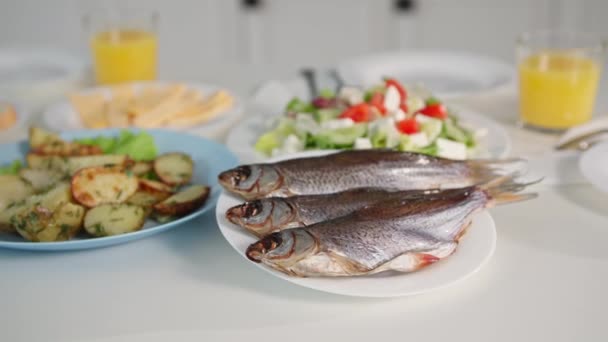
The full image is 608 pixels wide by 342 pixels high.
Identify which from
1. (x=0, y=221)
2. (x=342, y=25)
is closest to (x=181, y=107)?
(x=0, y=221)

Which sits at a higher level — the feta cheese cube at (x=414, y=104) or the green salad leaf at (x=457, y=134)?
the feta cheese cube at (x=414, y=104)

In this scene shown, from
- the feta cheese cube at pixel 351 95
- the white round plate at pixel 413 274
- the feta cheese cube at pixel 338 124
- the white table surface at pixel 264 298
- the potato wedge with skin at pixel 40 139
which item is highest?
the feta cheese cube at pixel 351 95

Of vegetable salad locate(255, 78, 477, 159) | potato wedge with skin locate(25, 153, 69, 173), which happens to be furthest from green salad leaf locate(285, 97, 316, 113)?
potato wedge with skin locate(25, 153, 69, 173)

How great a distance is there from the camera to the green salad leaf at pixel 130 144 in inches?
62.2

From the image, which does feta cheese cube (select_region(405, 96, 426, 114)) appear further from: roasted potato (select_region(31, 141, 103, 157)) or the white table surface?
roasted potato (select_region(31, 141, 103, 157))

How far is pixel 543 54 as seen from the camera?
1860mm

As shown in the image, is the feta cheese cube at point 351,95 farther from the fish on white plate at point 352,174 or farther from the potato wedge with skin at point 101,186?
the potato wedge with skin at point 101,186

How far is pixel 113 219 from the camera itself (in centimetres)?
123

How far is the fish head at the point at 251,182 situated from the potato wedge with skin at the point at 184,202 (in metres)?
0.09

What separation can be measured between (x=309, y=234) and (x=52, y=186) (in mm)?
577

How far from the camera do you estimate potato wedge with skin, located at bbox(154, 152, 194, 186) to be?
4.67 ft

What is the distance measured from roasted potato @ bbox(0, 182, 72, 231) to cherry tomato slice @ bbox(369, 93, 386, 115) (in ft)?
2.39

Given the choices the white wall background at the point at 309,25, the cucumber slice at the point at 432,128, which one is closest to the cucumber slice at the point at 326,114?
the cucumber slice at the point at 432,128

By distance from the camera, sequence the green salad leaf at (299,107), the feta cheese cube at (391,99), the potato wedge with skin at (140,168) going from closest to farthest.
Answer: the potato wedge with skin at (140,168) → the feta cheese cube at (391,99) → the green salad leaf at (299,107)
